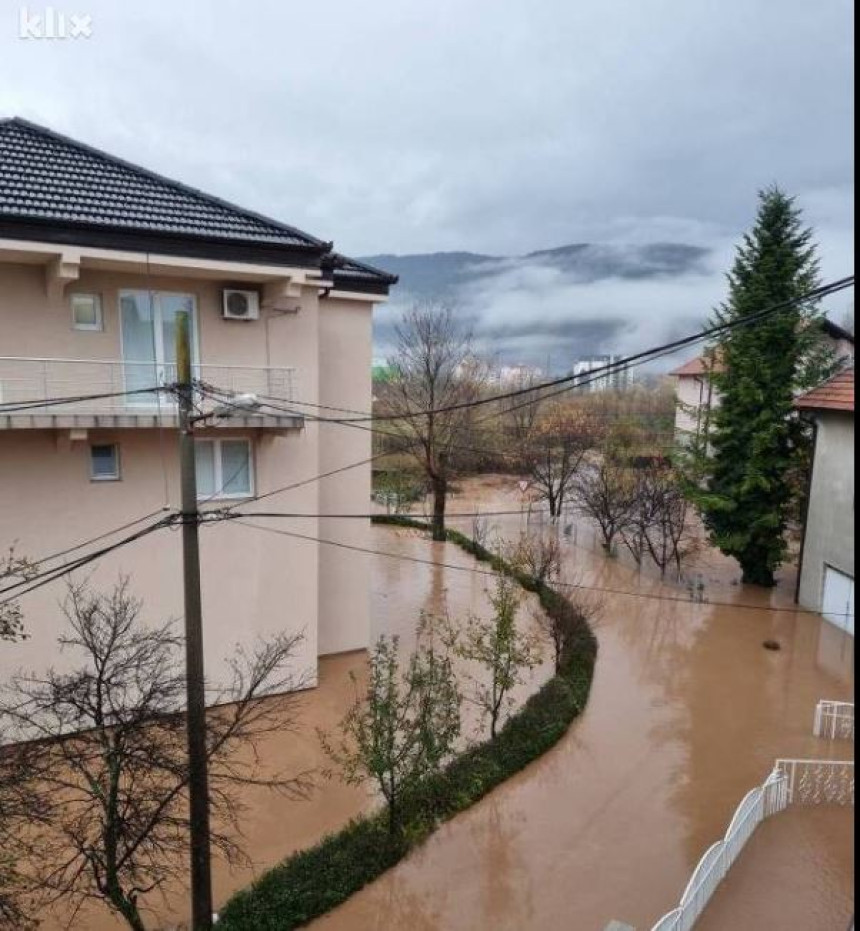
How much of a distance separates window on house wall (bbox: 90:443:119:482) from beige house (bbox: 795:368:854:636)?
15143 millimetres

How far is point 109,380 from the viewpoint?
9.90 m

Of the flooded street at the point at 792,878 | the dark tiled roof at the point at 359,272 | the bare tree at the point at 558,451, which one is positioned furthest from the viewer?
the bare tree at the point at 558,451

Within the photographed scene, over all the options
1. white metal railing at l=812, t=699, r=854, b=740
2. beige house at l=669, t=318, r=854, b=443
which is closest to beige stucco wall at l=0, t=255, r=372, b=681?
beige house at l=669, t=318, r=854, b=443

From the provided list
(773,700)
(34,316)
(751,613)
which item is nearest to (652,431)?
(751,613)

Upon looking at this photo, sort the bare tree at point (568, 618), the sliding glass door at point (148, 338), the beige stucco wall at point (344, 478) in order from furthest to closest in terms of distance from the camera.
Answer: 1. the bare tree at point (568, 618)
2. the beige stucco wall at point (344, 478)
3. the sliding glass door at point (148, 338)

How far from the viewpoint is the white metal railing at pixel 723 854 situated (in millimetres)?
6512

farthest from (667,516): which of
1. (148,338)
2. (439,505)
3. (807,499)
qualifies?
(148,338)

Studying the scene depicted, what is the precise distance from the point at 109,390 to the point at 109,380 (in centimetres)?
15

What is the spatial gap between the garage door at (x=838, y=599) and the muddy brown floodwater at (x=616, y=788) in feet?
1.04

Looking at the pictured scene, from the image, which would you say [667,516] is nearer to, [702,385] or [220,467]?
[220,467]

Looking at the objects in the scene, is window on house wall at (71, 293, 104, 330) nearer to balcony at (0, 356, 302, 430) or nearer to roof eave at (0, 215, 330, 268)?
balcony at (0, 356, 302, 430)

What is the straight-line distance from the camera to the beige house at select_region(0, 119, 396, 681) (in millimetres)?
9297

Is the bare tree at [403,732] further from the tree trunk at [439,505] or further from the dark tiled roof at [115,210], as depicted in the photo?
the tree trunk at [439,505]

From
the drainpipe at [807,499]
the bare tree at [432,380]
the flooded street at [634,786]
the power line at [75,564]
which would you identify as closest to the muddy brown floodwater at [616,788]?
the flooded street at [634,786]
